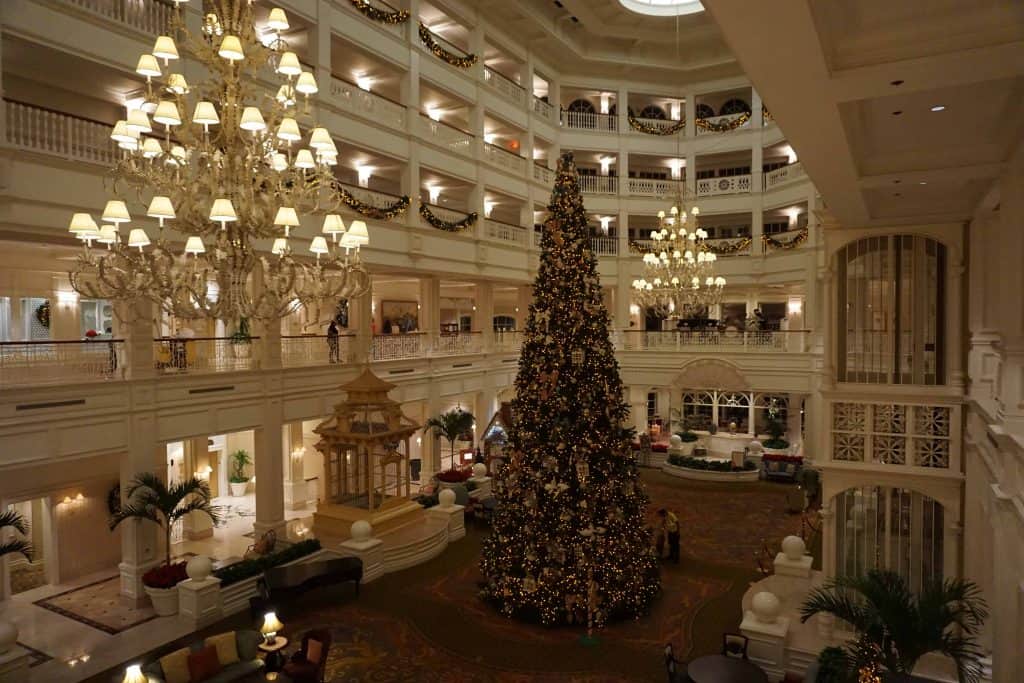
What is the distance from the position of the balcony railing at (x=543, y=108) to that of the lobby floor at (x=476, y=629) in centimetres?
1489

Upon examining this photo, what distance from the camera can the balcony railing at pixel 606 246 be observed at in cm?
2356

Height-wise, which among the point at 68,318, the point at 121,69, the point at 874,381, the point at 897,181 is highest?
A: the point at 121,69

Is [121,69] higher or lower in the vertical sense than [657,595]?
higher

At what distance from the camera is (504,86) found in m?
20.0

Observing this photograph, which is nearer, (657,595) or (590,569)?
(590,569)

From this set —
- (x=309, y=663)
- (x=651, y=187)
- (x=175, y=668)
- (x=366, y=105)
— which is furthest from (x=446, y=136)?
(x=175, y=668)

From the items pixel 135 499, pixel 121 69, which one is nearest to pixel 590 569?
pixel 135 499

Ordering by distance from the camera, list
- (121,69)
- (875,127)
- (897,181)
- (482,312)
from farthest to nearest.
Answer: (482,312)
(121,69)
(897,181)
(875,127)

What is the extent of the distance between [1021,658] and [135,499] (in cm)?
1127

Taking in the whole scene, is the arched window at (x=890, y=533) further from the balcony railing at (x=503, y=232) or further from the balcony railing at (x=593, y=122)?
the balcony railing at (x=593, y=122)

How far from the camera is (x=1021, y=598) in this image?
4.70m

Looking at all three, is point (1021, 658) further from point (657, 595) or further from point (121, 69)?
point (121, 69)

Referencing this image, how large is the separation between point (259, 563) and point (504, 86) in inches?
608

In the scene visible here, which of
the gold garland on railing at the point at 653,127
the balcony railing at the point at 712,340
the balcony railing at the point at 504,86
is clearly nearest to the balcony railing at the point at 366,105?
the balcony railing at the point at 504,86
